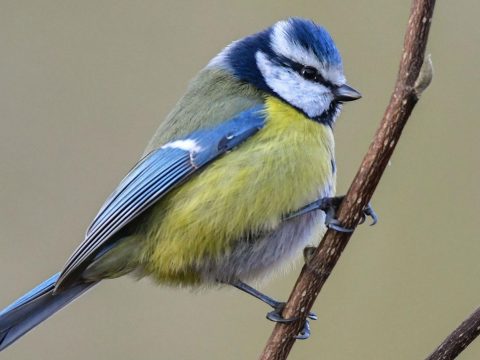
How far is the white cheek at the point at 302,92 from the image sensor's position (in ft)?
7.06

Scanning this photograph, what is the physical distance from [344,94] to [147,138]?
1203mm

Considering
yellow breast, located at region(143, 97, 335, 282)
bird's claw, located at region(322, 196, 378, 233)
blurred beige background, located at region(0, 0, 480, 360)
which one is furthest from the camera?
blurred beige background, located at region(0, 0, 480, 360)

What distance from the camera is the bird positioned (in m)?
2.03

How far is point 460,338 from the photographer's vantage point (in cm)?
150

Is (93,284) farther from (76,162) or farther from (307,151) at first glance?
(76,162)

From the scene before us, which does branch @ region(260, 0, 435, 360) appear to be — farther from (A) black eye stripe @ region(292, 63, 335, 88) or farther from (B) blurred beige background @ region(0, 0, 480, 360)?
(B) blurred beige background @ region(0, 0, 480, 360)

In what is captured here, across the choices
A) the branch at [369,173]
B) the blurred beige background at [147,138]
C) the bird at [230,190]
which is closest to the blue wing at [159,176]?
the bird at [230,190]

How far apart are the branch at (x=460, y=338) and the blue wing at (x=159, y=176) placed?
758 mm

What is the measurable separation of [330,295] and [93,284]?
931 mm

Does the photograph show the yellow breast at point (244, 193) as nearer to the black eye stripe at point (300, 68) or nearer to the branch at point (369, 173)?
the black eye stripe at point (300, 68)

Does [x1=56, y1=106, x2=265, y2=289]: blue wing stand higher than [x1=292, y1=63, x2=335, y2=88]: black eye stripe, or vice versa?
[x1=292, y1=63, x2=335, y2=88]: black eye stripe

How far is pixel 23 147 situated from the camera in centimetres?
312

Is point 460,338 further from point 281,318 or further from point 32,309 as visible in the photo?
point 32,309

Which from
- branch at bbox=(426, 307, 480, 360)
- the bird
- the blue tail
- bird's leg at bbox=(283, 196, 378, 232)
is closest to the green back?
the bird
